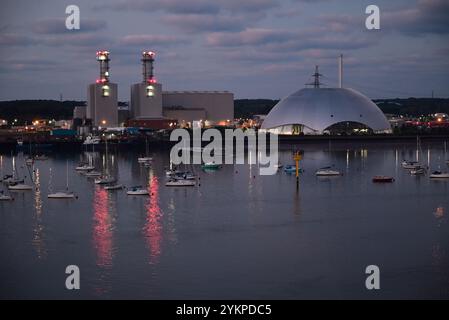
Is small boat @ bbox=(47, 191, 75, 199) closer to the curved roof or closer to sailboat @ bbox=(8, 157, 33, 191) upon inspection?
sailboat @ bbox=(8, 157, 33, 191)

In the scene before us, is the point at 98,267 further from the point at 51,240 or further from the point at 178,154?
the point at 178,154

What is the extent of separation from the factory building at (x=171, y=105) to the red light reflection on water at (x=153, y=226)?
2019 cm

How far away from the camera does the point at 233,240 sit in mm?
11492

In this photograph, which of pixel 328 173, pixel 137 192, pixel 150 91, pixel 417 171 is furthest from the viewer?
pixel 150 91

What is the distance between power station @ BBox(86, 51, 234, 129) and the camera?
36156mm

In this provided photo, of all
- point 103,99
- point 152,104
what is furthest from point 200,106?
point 103,99

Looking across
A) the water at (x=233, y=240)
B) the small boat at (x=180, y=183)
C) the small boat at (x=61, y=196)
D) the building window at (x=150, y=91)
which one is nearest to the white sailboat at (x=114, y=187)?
the water at (x=233, y=240)

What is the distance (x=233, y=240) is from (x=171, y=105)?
29115mm

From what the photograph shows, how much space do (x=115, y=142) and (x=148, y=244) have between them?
24347mm

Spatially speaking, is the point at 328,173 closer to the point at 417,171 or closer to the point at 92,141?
the point at 417,171

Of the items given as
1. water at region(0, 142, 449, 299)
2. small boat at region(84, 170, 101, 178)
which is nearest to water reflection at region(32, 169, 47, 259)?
water at region(0, 142, 449, 299)

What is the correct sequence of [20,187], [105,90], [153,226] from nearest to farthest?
[153,226]
[20,187]
[105,90]

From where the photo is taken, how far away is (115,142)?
115 feet

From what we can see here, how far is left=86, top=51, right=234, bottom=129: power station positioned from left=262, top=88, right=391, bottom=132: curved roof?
424 centimetres
